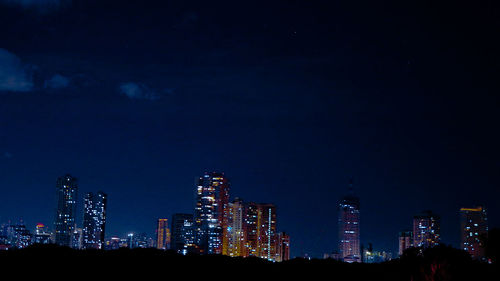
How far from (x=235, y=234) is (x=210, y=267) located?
164 meters

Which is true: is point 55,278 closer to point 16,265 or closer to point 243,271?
point 16,265

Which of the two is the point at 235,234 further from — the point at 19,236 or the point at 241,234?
the point at 19,236

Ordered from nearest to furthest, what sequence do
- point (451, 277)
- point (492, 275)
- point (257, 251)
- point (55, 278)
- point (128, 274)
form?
1. point (451, 277)
2. point (55, 278)
3. point (128, 274)
4. point (492, 275)
5. point (257, 251)

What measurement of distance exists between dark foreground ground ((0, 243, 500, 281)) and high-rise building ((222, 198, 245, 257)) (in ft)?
504

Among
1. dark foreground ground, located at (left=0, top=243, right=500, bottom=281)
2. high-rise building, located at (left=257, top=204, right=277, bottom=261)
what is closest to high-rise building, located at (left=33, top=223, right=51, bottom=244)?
high-rise building, located at (left=257, top=204, right=277, bottom=261)

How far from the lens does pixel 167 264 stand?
101 ft

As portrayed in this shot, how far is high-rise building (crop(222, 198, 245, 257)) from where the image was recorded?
18738 cm

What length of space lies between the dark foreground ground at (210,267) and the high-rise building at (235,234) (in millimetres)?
153502

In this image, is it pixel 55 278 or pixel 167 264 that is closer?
pixel 55 278

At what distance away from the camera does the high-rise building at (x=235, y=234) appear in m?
187

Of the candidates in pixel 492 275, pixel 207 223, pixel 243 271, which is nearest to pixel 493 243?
pixel 492 275

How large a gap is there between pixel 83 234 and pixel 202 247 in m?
41.7

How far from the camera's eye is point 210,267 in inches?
1258

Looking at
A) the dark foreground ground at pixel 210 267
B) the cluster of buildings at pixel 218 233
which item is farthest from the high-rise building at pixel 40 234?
the dark foreground ground at pixel 210 267
